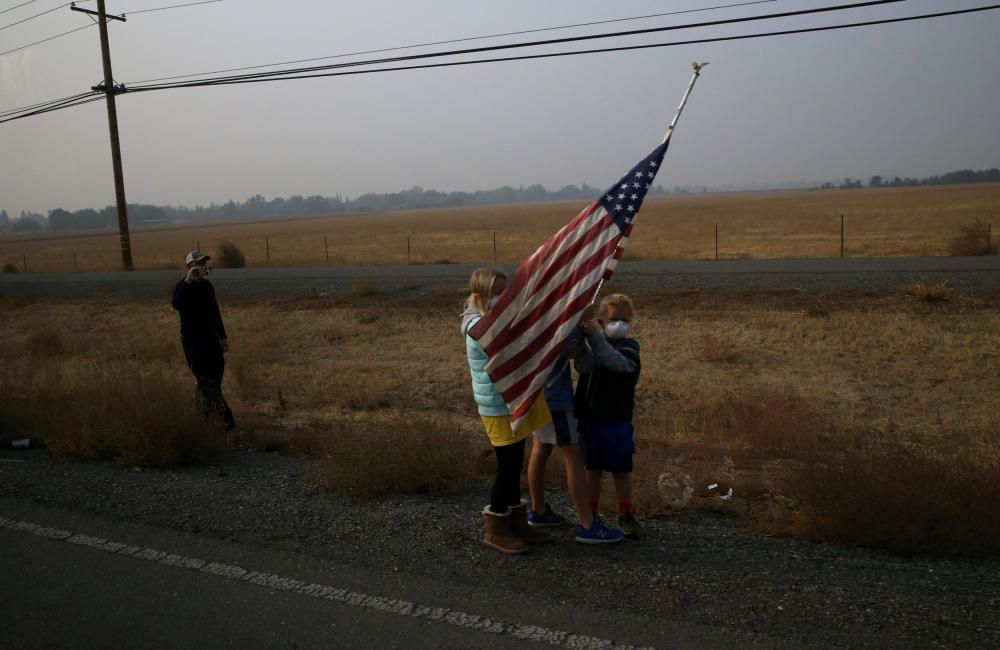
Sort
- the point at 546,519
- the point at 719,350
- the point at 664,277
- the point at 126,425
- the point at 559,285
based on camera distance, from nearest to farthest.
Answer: the point at 559,285
the point at 546,519
the point at 126,425
the point at 719,350
the point at 664,277

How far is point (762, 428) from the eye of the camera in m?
9.27

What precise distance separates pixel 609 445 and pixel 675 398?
7.13 m

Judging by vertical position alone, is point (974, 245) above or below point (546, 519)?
above

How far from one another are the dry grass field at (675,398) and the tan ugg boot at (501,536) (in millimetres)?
1093

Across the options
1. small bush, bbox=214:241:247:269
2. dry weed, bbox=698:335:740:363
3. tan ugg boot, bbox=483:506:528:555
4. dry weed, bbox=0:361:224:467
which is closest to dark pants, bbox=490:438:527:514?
tan ugg boot, bbox=483:506:528:555

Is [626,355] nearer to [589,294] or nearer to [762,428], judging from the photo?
[589,294]

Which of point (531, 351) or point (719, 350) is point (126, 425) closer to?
point (531, 351)

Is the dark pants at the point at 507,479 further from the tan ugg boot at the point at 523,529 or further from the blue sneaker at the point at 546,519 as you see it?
the blue sneaker at the point at 546,519

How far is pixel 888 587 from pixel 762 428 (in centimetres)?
510

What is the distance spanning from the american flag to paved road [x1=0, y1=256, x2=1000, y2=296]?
1640 centimetres

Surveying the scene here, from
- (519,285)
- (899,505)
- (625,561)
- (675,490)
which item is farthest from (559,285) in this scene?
(899,505)

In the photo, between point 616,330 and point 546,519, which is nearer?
point 616,330

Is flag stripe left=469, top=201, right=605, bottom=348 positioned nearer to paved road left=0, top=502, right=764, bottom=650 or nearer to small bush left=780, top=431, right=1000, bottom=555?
paved road left=0, top=502, right=764, bottom=650

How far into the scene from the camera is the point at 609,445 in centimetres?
502
